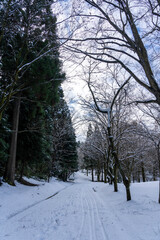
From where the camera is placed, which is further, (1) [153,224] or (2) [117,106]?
(2) [117,106]

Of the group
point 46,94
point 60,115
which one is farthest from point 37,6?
point 60,115

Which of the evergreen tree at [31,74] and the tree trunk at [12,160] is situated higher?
the evergreen tree at [31,74]

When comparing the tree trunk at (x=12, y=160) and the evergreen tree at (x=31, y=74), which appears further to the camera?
the tree trunk at (x=12, y=160)

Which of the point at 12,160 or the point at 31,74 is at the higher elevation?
the point at 31,74

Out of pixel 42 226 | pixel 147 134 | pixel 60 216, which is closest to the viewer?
pixel 42 226

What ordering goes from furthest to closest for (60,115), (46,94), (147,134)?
(60,115)
(46,94)
(147,134)

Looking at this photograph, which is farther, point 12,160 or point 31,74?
point 12,160

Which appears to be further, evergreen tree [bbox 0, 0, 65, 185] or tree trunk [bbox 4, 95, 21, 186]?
tree trunk [bbox 4, 95, 21, 186]

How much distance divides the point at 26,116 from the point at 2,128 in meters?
3.01

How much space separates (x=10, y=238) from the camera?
2973mm

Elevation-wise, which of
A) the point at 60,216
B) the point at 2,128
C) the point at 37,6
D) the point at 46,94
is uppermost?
the point at 37,6

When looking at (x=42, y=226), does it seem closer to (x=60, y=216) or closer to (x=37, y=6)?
(x=60, y=216)

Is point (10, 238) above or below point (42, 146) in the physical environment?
below

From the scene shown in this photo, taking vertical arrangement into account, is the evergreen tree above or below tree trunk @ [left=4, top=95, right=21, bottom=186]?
above
